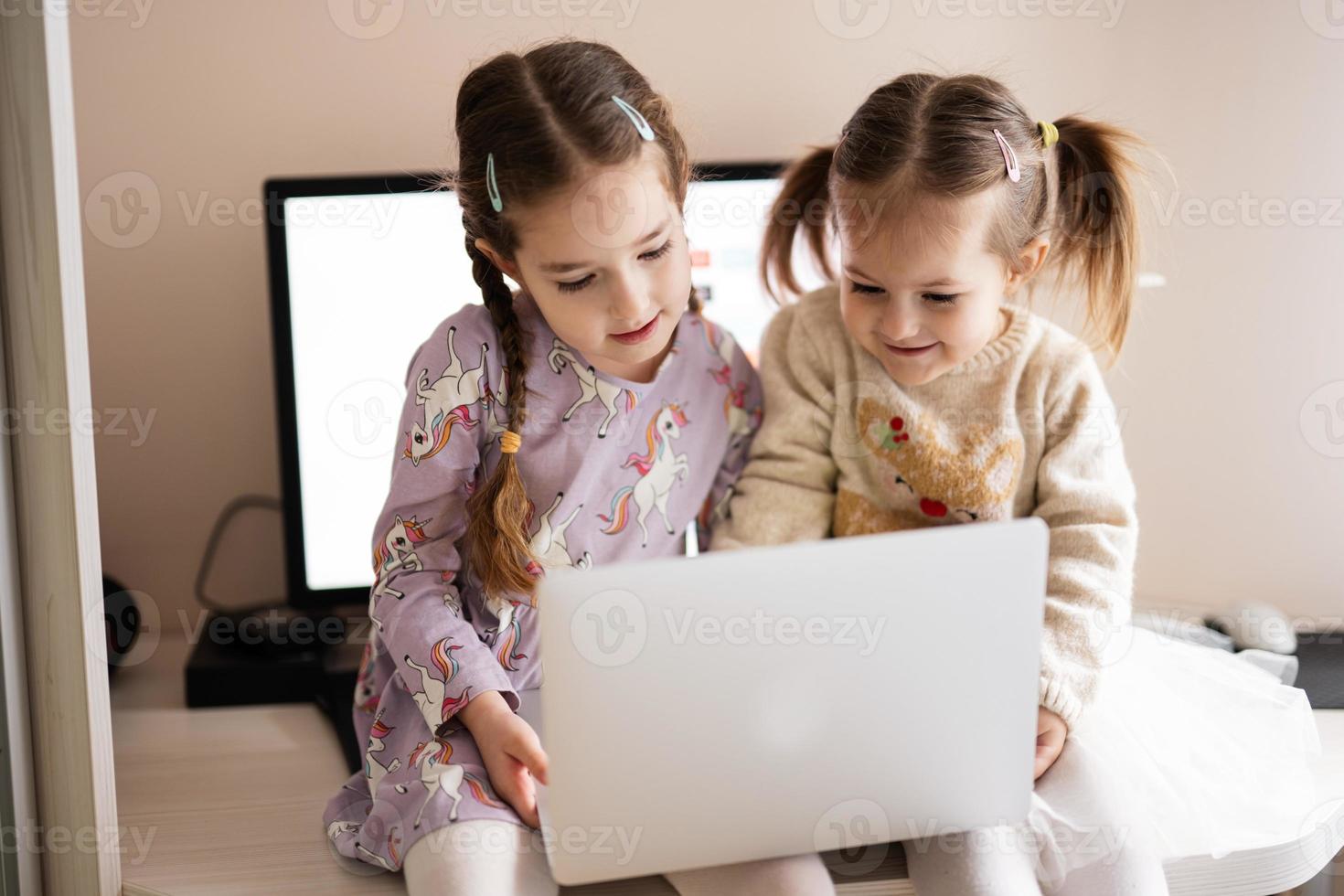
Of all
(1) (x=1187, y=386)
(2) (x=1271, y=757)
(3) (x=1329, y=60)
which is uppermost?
(3) (x=1329, y=60)

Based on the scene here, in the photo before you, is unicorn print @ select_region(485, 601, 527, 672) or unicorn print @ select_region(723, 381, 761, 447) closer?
unicorn print @ select_region(485, 601, 527, 672)

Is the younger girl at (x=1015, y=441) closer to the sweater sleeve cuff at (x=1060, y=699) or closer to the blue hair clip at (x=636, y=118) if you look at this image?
the sweater sleeve cuff at (x=1060, y=699)

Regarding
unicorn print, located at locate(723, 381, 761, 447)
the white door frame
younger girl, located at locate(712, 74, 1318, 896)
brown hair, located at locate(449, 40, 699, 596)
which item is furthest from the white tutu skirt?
the white door frame

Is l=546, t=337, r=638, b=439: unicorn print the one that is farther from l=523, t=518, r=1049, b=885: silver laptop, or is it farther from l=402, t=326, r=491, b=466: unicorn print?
l=523, t=518, r=1049, b=885: silver laptop

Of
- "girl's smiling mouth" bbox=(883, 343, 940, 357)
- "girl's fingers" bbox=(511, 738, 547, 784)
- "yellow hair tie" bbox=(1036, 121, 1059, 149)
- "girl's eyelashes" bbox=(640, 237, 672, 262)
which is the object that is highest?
"yellow hair tie" bbox=(1036, 121, 1059, 149)

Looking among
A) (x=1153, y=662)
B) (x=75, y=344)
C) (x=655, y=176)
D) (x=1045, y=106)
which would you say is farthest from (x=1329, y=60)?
(x=75, y=344)

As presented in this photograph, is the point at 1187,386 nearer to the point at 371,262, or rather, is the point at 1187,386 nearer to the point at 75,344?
the point at 371,262

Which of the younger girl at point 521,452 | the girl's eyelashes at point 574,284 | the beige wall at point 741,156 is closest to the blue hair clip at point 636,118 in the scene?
the younger girl at point 521,452

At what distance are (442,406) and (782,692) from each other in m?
0.38

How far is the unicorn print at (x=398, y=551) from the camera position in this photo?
909 mm

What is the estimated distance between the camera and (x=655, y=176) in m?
0.87

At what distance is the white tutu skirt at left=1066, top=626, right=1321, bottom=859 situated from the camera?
85 centimetres

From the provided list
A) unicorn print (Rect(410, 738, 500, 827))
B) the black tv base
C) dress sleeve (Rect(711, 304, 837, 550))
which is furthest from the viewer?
the black tv base

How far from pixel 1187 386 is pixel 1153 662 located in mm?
417
